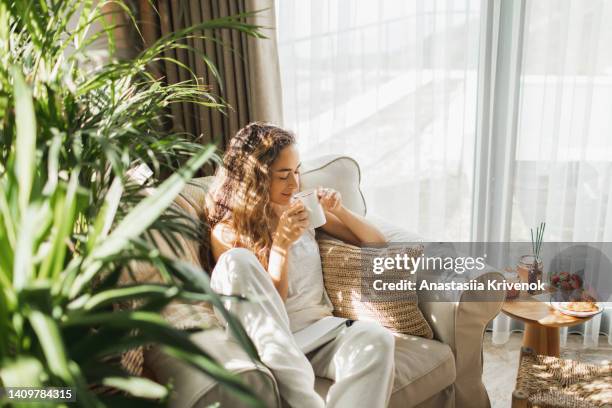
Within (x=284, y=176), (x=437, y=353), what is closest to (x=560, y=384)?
(x=437, y=353)

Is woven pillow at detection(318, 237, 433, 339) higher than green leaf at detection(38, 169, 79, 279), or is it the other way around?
green leaf at detection(38, 169, 79, 279)

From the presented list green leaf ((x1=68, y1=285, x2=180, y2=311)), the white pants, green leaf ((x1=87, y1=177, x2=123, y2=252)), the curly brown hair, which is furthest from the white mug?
green leaf ((x1=68, y1=285, x2=180, y2=311))

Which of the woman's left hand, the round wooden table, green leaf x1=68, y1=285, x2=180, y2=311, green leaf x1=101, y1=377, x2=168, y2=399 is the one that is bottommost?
the round wooden table

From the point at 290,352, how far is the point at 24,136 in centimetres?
96

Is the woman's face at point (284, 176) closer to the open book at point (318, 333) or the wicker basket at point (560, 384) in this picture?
the open book at point (318, 333)

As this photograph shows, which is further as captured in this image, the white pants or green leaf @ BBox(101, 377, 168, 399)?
the white pants

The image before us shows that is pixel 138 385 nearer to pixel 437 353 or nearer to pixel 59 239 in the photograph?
pixel 59 239

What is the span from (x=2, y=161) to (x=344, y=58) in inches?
71.8

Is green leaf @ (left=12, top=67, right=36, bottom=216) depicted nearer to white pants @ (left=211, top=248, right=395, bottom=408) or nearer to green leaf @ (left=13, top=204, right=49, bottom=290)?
green leaf @ (left=13, top=204, right=49, bottom=290)

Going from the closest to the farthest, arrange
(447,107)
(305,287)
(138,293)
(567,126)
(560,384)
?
(138,293) < (560,384) < (305,287) < (567,126) < (447,107)

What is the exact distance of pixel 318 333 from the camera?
1.69m

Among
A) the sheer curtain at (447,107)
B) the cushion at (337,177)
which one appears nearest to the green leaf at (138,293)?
the cushion at (337,177)

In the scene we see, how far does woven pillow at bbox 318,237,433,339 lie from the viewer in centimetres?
178

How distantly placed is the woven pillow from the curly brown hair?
234mm
